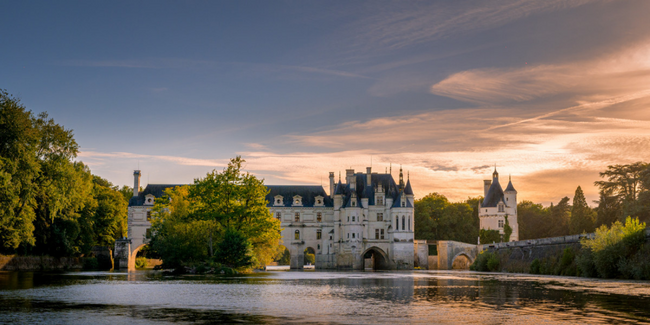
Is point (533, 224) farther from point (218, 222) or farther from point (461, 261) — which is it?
point (218, 222)

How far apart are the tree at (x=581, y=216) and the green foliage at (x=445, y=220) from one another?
17218mm

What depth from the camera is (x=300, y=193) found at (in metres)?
78.9

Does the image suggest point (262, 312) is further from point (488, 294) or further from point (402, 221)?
point (402, 221)

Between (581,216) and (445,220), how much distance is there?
2003cm

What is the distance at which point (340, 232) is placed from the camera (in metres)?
74.8

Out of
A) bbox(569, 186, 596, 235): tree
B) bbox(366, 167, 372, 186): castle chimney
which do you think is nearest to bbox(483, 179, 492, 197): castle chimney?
bbox(569, 186, 596, 235): tree

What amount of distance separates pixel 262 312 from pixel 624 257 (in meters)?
29.0

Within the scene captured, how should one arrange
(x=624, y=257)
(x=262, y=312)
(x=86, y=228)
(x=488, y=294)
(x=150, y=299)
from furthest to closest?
(x=86, y=228), (x=624, y=257), (x=488, y=294), (x=150, y=299), (x=262, y=312)

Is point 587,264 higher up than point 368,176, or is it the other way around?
point 368,176

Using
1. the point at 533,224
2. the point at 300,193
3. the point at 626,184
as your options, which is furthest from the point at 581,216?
the point at 300,193

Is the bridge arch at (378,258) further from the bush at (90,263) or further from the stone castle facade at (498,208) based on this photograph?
the bush at (90,263)

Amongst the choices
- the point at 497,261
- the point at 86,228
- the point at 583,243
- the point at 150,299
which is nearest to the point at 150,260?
the point at 86,228

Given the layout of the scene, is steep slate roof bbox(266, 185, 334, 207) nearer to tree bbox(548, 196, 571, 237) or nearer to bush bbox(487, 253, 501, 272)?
bush bbox(487, 253, 501, 272)

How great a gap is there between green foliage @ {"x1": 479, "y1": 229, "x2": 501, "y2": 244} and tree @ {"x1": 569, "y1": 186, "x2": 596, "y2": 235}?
903 cm
